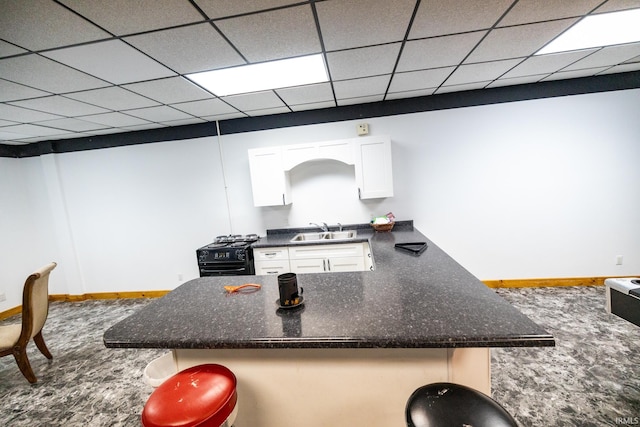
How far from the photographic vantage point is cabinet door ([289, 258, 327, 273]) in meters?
3.10

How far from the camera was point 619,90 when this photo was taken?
3016 mm

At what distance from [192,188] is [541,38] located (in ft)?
14.1

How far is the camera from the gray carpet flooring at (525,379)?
66.2 inches

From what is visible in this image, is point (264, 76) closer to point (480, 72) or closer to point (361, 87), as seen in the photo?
point (361, 87)

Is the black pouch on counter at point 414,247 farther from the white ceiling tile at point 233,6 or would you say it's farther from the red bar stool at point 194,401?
the white ceiling tile at point 233,6

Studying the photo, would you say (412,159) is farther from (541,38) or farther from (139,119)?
(139,119)

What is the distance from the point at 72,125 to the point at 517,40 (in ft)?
16.0

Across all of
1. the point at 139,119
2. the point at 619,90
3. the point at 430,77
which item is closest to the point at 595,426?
the point at 430,77

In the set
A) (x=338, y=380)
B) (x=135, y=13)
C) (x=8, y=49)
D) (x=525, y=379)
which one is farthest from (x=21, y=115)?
(x=525, y=379)

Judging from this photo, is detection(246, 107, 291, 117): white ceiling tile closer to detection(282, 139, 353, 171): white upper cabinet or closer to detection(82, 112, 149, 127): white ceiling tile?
detection(282, 139, 353, 171): white upper cabinet

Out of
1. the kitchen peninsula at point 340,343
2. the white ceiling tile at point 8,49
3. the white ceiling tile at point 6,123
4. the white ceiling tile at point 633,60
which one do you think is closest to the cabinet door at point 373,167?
the kitchen peninsula at point 340,343

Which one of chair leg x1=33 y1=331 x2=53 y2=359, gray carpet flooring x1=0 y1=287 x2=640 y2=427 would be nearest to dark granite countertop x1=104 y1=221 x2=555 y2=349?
gray carpet flooring x1=0 y1=287 x2=640 y2=427

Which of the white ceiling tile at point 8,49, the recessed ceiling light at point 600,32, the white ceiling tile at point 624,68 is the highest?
the white ceiling tile at point 8,49

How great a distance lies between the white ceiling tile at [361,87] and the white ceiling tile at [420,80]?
11 centimetres
